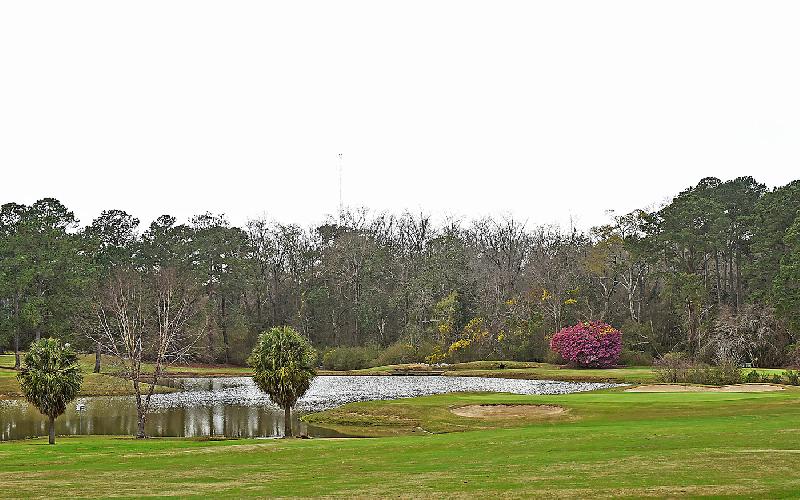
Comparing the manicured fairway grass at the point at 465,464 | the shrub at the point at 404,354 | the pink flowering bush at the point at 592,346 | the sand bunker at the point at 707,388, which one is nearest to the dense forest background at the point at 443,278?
the shrub at the point at 404,354

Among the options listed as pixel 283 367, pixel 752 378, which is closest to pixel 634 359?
pixel 752 378

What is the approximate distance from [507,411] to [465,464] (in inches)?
870

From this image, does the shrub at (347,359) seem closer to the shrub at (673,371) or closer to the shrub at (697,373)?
the shrub at (673,371)

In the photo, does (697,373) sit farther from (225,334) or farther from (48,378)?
(225,334)

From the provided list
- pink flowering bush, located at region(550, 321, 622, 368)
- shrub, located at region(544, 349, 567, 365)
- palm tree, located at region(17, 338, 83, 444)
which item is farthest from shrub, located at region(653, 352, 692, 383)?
palm tree, located at region(17, 338, 83, 444)

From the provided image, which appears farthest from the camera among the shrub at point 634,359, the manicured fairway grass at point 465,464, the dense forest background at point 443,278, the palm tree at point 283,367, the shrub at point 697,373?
the shrub at point 634,359

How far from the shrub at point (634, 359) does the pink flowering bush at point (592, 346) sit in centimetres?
150

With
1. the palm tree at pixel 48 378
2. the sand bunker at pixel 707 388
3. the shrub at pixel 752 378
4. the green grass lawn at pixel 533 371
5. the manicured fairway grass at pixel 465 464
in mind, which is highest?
the palm tree at pixel 48 378

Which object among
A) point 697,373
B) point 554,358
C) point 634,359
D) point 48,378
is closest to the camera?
point 48,378

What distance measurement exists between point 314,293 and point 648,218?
44.4 metres

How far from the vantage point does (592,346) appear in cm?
8200

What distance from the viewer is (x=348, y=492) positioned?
16.3 m

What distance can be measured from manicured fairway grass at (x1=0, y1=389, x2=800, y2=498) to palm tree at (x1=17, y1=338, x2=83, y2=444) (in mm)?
2918

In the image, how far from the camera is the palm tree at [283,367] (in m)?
35.8
